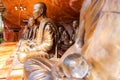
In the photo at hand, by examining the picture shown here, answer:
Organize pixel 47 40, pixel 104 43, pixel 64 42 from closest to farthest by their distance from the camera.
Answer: pixel 104 43 < pixel 47 40 < pixel 64 42

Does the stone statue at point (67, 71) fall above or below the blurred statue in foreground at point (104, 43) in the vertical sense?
below

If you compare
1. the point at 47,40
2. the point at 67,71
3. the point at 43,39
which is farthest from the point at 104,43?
the point at 43,39

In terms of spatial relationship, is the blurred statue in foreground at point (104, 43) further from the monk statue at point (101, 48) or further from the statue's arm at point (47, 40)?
the statue's arm at point (47, 40)

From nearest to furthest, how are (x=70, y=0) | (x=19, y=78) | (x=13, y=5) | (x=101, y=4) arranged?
1. (x=101, y=4)
2. (x=19, y=78)
3. (x=70, y=0)
4. (x=13, y=5)

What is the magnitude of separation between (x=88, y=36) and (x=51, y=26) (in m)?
1.58

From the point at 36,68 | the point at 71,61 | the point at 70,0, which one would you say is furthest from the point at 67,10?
the point at 71,61

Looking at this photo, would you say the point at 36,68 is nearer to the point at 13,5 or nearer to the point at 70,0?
the point at 70,0

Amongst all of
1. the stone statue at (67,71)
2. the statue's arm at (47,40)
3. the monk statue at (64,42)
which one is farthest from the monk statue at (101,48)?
the monk statue at (64,42)

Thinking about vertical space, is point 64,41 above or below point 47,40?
below

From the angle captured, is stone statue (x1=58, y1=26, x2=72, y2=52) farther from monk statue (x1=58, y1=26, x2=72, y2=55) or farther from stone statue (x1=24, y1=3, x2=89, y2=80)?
stone statue (x1=24, y1=3, x2=89, y2=80)

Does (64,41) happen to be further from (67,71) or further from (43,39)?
(67,71)

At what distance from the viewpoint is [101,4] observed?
3.90 ft

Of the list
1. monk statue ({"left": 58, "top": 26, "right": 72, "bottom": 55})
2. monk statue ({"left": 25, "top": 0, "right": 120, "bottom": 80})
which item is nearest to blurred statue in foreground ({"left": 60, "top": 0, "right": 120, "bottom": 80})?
monk statue ({"left": 25, "top": 0, "right": 120, "bottom": 80})

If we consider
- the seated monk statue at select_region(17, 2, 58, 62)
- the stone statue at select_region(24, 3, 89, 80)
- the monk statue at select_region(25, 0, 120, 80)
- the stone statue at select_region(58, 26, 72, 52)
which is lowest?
the stone statue at select_region(58, 26, 72, 52)
